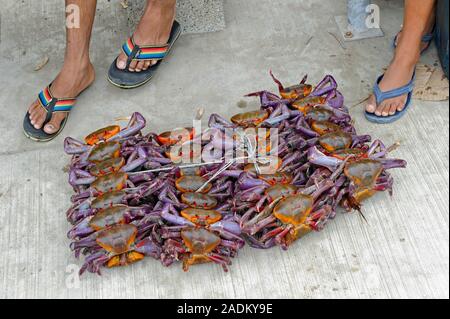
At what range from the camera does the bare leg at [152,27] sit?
3.28 metres

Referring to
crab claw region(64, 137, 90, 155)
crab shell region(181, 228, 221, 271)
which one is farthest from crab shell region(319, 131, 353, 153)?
crab claw region(64, 137, 90, 155)

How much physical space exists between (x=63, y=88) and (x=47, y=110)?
0.48 feet

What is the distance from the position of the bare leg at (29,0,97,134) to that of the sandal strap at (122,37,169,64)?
0.22 m

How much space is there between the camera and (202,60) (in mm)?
3453

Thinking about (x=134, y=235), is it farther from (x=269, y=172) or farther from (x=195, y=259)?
(x=269, y=172)

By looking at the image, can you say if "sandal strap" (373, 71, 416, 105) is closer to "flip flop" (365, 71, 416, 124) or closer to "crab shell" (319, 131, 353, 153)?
"flip flop" (365, 71, 416, 124)

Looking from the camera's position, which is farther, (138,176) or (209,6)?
(209,6)

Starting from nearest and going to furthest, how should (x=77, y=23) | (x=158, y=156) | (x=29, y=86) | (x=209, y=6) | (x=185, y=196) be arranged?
1. (x=185, y=196)
2. (x=158, y=156)
3. (x=77, y=23)
4. (x=29, y=86)
5. (x=209, y=6)

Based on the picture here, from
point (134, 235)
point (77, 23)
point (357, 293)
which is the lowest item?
point (357, 293)

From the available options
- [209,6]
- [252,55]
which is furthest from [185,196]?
[209,6]

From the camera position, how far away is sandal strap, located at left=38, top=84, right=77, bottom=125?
10.3 feet

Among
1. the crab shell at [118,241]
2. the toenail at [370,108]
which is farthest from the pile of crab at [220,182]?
the toenail at [370,108]

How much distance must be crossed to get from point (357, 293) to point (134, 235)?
35.4 inches
